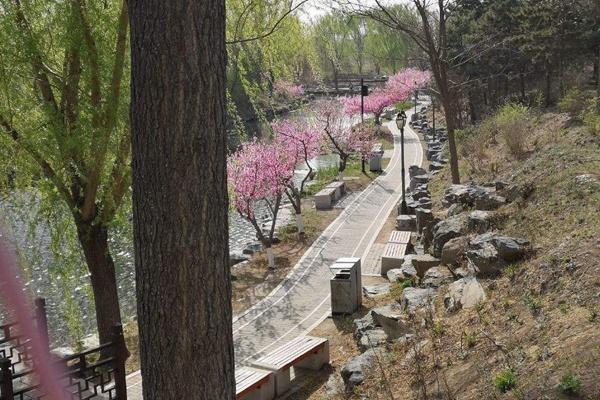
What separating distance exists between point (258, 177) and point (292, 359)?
30.0ft

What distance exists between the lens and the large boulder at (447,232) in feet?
31.2

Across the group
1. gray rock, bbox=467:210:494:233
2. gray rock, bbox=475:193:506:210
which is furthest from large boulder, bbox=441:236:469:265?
gray rock, bbox=475:193:506:210

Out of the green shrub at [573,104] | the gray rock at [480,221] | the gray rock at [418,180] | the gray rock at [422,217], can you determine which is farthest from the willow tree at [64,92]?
the green shrub at [573,104]

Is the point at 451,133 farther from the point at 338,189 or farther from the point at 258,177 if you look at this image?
the point at 338,189

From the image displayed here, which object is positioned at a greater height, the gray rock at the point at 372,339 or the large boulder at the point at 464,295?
the large boulder at the point at 464,295

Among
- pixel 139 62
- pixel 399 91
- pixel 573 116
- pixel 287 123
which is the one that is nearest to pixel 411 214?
pixel 573 116

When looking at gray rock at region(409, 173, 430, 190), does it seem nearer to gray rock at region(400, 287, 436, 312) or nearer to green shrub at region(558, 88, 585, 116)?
green shrub at region(558, 88, 585, 116)

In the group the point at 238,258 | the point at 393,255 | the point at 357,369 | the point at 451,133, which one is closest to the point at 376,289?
the point at 393,255

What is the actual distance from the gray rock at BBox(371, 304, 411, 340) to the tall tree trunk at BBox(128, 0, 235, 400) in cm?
491

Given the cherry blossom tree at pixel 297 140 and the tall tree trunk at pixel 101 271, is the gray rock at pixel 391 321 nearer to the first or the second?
the tall tree trunk at pixel 101 271

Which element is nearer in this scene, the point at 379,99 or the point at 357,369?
the point at 357,369

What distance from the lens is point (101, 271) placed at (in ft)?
26.0

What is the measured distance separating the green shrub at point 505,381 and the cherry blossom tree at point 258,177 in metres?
10.3

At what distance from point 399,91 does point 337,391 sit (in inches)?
1403
